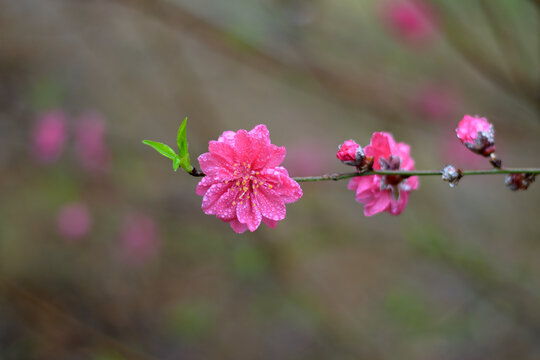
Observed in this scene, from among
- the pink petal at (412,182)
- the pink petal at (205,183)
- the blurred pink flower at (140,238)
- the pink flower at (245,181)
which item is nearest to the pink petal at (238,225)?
the pink flower at (245,181)

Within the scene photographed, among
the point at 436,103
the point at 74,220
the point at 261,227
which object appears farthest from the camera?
the point at 436,103

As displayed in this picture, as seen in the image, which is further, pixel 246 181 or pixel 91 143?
pixel 91 143

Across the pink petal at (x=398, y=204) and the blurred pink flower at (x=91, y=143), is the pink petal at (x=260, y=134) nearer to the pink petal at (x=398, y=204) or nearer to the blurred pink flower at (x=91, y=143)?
the pink petal at (x=398, y=204)

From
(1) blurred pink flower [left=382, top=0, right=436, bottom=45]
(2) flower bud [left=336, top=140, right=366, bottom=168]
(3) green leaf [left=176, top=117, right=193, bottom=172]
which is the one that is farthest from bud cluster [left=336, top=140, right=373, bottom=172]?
(1) blurred pink flower [left=382, top=0, right=436, bottom=45]

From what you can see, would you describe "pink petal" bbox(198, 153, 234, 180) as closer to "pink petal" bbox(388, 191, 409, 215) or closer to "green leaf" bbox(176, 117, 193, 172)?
"green leaf" bbox(176, 117, 193, 172)

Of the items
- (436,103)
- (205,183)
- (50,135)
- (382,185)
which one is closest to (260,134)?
(205,183)

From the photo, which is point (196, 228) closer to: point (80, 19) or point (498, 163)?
point (80, 19)

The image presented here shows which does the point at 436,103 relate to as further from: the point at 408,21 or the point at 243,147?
the point at 243,147

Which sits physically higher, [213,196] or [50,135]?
[50,135]
